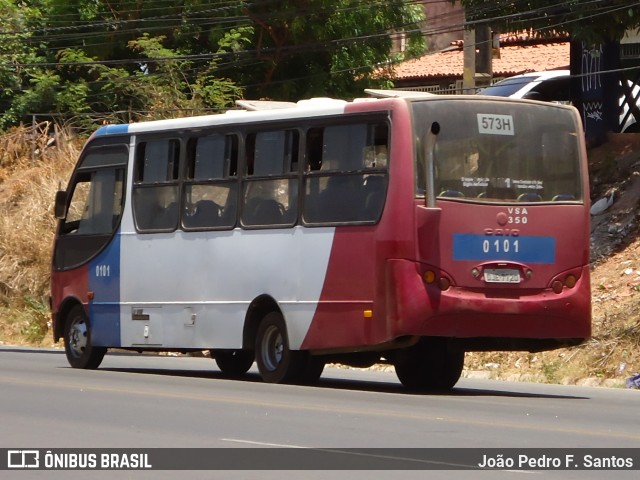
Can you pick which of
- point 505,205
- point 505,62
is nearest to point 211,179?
point 505,205

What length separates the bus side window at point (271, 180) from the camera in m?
16.8

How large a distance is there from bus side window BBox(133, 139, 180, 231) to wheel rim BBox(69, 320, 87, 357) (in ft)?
5.86

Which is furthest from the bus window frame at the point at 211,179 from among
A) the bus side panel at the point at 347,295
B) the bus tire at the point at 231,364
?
the bus tire at the point at 231,364

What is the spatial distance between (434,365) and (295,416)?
4.62 meters

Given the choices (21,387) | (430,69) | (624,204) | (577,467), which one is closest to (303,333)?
(21,387)

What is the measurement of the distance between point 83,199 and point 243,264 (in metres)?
3.83

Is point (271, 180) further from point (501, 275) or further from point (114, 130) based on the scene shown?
point (114, 130)

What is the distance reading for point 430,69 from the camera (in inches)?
2069

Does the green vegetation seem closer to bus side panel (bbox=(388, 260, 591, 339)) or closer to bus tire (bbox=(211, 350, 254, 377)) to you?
bus tire (bbox=(211, 350, 254, 377))

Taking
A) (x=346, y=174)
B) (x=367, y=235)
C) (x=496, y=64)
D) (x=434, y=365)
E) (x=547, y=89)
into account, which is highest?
(x=496, y=64)

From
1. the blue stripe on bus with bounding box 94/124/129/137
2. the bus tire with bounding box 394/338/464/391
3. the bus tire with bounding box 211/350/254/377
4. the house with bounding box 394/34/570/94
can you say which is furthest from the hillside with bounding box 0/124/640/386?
the house with bounding box 394/34/570/94

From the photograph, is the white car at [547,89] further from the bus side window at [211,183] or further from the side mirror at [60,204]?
the bus side window at [211,183]

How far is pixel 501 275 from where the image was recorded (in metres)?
15.5

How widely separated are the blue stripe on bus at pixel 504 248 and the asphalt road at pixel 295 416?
1.49m
